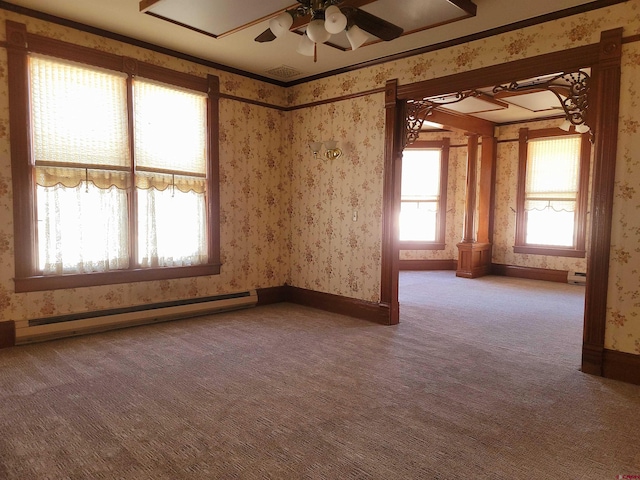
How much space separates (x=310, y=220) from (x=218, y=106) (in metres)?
1.85

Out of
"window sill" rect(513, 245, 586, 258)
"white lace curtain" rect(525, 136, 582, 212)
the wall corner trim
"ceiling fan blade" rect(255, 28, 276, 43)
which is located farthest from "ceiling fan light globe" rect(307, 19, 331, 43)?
"window sill" rect(513, 245, 586, 258)

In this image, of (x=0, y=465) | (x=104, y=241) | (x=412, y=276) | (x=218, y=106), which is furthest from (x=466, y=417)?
(x=412, y=276)

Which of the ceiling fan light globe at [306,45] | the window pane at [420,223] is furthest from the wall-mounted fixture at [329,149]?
the window pane at [420,223]

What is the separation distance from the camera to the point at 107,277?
4.56 m

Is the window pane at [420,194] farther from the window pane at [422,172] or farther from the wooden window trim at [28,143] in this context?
the wooden window trim at [28,143]

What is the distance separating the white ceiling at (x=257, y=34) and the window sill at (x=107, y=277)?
8.10 feet

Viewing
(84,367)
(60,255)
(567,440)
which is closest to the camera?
(567,440)

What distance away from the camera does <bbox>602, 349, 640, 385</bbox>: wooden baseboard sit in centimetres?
341

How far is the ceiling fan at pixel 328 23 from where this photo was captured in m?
2.75

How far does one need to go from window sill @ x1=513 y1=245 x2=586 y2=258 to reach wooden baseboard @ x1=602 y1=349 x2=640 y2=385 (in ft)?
16.5

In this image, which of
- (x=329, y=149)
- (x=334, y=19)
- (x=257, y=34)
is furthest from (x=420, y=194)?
(x=334, y=19)

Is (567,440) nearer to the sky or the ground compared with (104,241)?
nearer to the ground

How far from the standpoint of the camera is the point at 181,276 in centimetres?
516

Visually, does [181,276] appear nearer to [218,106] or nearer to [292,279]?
[292,279]
